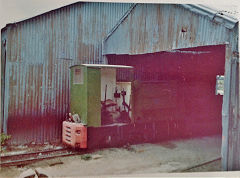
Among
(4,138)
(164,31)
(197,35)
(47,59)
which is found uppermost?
(164,31)

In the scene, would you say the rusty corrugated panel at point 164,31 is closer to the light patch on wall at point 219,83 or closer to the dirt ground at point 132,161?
the dirt ground at point 132,161

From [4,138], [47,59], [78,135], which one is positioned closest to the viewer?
[78,135]

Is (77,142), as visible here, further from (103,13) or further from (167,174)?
(103,13)

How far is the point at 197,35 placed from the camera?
22.4ft

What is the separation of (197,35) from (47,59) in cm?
534

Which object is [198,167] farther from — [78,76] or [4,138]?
[4,138]

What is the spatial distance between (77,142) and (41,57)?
340cm

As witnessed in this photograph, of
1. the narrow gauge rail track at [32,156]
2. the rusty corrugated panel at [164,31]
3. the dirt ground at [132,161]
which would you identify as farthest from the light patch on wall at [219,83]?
the narrow gauge rail track at [32,156]

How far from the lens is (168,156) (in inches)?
318

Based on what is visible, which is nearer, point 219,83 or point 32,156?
point 32,156

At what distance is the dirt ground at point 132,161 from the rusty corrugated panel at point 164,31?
Answer: 350cm

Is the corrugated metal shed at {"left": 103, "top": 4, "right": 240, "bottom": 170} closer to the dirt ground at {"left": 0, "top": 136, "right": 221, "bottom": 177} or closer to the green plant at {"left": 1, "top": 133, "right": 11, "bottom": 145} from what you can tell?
the dirt ground at {"left": 0, "top": 136, "right": 221, "bottom": 177}

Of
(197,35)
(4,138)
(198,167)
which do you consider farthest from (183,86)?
(4,138)

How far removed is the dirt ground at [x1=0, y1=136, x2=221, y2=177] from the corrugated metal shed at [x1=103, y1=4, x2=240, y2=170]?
1.47 metres
